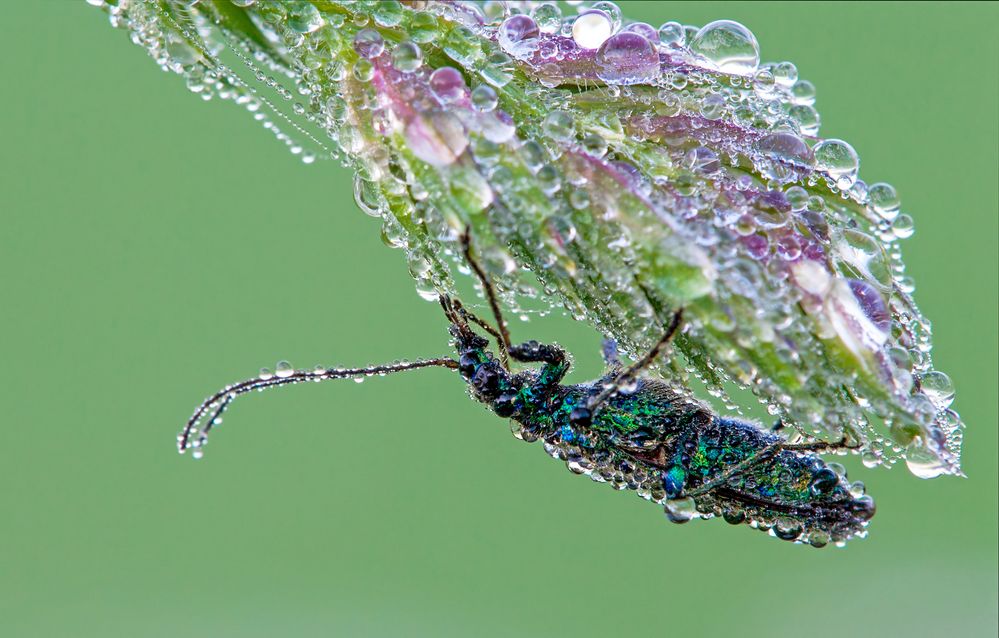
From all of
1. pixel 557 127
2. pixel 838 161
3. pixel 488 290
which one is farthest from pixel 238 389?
pixel 838 161

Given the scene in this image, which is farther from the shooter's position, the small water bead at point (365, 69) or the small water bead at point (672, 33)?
the small water bead at point (672, 33)

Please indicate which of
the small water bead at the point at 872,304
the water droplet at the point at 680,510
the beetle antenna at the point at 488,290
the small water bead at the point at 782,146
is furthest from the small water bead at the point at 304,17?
the water droplet at the point at 680,510

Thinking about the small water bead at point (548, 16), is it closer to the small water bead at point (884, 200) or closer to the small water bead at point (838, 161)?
the small water bead at point (838, 161)

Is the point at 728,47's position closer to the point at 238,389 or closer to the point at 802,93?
the point at 802,93

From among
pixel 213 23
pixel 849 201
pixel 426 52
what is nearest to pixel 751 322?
pixel 849 201

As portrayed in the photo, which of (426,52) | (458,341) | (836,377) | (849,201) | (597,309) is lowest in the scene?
(836,377)

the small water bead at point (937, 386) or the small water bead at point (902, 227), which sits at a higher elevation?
the small water bead at point (902, 227)

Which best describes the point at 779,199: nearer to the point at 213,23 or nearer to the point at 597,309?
the point at 597,309
